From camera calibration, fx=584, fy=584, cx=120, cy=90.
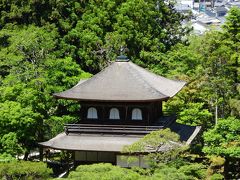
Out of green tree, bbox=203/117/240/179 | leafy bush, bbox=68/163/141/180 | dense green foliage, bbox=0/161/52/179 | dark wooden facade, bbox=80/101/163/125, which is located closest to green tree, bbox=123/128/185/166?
leafy bush, bbox=68/163/141/180

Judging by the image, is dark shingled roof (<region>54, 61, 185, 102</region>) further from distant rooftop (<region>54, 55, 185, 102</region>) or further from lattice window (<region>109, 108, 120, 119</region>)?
lattice window (<region>109, 108, 120, 119</region>)

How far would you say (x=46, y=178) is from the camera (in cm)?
2559

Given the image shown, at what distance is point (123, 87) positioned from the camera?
3152 cm

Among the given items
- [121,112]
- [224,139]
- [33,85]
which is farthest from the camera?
[33,85]

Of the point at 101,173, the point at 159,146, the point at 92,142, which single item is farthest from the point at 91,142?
the point at 101,173

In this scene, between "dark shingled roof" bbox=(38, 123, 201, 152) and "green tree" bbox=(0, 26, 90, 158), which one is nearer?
"dark shingled roof" bbox=(38, 123, 201, 152)

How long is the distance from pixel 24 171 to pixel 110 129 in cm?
670

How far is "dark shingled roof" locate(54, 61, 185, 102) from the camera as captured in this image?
100 feet

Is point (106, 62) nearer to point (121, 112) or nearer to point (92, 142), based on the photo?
point (121, 112)

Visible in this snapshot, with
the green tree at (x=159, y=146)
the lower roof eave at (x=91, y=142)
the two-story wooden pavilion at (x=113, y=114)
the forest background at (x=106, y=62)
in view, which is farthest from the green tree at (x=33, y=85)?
the green tree at (x=159, y=146)

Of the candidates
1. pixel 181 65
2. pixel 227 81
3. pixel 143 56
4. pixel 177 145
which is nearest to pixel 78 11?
pixel 143 56

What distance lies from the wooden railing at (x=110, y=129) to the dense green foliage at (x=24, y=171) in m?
5.62

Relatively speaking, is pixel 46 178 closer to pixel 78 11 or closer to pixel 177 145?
pixel 177 145

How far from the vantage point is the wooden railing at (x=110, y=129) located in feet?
98.5
